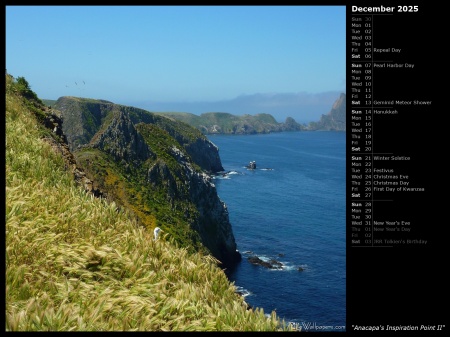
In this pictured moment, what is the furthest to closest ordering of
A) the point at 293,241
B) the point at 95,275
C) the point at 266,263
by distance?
1. the point at 293,241
2. the point at 266,263
3. the point at 95,275

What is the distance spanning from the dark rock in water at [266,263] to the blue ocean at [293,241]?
2.76ft

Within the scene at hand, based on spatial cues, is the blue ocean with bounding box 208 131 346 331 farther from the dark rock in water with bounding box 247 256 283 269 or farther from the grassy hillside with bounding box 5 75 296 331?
the grassy hillside with bounding box 5 75 296 331

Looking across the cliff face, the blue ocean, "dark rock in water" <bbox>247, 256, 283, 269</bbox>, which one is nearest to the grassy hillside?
the blue ocean

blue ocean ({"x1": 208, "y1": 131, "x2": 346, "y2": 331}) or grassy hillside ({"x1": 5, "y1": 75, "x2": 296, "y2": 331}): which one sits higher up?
grassy hillside ({"x1": 5, "y1": 75, "x2": 296, "y2": 331})

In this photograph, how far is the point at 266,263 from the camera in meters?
80.4

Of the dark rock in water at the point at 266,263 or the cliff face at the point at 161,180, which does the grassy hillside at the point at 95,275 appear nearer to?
the cliff face at the point at 161,180

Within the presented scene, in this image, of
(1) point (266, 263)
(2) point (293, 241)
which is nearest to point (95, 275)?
(1) point (266, 263)

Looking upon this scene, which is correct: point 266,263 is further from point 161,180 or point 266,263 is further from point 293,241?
point 161,180

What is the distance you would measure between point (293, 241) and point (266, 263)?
12.1 metres

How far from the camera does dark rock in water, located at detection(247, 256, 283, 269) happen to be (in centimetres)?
7844

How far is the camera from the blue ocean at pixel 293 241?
65.4 metres

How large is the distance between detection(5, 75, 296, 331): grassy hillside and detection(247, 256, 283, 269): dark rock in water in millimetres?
72015

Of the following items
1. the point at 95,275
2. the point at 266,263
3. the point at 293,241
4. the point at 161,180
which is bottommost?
the point at 266,263
